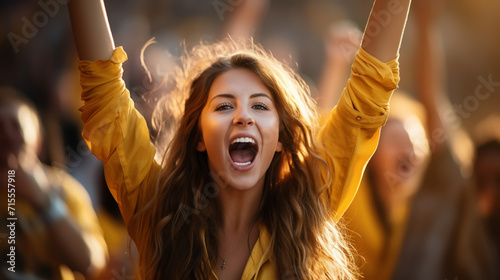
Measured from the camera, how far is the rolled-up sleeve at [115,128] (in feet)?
3.92

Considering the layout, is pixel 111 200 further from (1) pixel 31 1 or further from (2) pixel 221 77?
(2) pixel 221 77

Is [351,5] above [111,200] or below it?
above

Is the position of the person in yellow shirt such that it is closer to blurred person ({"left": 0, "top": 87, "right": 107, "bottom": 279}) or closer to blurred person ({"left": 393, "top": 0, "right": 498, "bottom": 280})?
blurred person ({"left": 0, "top": 87, "right": 107, "bottom": 279})

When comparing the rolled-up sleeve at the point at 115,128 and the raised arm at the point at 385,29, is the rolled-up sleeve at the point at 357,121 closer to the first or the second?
the raised arm at the point at 385,29

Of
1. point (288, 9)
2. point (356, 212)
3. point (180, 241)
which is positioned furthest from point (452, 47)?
point (180, 241)

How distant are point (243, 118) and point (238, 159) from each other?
107 millimetres

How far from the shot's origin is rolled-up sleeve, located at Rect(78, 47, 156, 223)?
1196 millimetres

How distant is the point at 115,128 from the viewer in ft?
3.99

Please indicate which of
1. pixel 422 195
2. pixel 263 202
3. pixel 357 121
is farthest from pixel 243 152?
pixel 422 195

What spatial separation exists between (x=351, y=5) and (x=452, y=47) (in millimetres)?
682

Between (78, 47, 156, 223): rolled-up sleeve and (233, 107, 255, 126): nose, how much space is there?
216 mm

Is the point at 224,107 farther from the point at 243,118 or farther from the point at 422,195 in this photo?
the point at 422,195

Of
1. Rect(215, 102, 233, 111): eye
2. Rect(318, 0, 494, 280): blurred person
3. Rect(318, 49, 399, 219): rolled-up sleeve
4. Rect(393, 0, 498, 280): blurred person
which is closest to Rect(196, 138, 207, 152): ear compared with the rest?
Rect(215, 102, 233, 111): eye

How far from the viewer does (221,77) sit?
1312 millimetres
